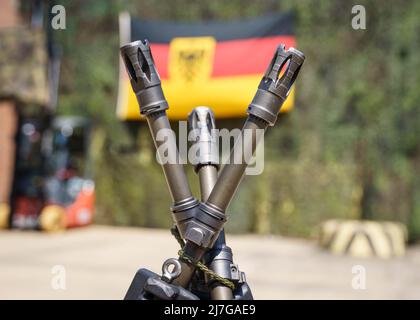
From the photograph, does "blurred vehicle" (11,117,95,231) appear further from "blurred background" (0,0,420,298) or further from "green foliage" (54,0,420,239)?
"green foliage" (54,0,420,239)

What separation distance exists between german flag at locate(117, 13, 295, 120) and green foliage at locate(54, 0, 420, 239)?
26.0 inches

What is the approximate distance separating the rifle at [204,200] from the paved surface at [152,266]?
3416 millimetres

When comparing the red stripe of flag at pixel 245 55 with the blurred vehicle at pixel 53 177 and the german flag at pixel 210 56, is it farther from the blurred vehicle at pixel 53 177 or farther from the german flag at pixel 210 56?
the blurred vehicle at pixel 53 177

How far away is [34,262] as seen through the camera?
6281mm

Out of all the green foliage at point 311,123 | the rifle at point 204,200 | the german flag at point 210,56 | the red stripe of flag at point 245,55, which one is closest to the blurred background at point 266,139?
the green foliage at point 311,123

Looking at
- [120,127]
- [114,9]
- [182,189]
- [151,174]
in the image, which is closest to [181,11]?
[114,9]

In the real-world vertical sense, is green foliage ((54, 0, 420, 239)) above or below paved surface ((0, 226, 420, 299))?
above

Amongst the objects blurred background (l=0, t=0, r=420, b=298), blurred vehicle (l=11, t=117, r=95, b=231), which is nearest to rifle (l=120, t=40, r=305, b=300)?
blurred background (l=0, t=0, r=420, b=298)

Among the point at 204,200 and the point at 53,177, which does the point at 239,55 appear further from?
the point at 204,200

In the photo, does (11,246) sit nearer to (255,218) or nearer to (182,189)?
(255,218)

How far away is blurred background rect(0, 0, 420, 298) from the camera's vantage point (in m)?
8.59

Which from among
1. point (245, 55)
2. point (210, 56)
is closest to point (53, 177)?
point (210, 56)

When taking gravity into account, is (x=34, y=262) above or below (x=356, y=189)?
below
